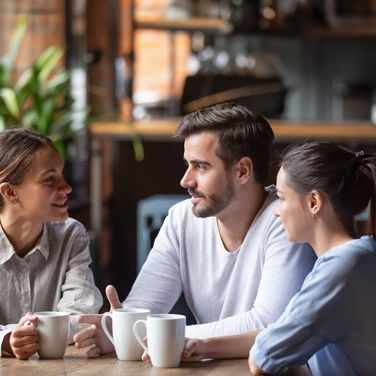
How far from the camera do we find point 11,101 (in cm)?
423

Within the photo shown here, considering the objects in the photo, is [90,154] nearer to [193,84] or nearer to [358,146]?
[193,84]

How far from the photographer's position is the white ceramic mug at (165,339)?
1.75 meters

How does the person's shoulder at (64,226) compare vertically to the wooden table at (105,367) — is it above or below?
above

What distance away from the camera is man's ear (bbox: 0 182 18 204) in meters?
2.19

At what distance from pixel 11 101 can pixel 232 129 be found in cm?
220

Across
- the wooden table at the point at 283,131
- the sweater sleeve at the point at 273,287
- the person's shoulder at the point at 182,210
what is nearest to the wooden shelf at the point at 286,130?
the wooden table at the point at 283,131

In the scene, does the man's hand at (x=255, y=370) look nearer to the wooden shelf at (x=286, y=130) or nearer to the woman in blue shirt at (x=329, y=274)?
the woman in blue shirt at (x=329, y=274)

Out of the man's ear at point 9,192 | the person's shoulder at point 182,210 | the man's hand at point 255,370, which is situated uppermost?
the man's ear at point 9,192

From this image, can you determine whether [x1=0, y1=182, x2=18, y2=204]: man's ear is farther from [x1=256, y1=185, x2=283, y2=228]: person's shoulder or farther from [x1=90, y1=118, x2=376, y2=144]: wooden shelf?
[x1=90, y1=118, x2=376, y2=144]: wooden shelf

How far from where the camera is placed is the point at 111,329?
6.42 feet

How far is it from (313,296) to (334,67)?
5.78 meters

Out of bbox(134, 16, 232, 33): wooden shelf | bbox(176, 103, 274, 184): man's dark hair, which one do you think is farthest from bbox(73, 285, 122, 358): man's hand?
bbox(134, 16, 232, 33): wooden shelf

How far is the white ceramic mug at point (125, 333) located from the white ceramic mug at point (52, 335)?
8 centimetres

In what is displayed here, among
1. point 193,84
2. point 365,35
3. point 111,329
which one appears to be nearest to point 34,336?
point 111,329
